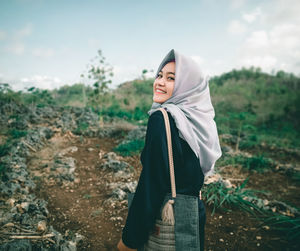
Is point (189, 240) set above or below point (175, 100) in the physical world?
below

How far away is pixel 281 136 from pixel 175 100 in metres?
8.74

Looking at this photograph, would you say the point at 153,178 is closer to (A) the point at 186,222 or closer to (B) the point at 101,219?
(A) the point at 186,222

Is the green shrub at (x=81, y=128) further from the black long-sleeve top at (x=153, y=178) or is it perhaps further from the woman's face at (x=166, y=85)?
the black long-sleeve top at (x=153, y=178)

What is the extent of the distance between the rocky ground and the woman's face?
163 centimetres

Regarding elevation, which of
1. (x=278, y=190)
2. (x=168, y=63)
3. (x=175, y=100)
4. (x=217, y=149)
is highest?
(x=168, y=63)

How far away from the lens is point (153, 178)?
3.16ft

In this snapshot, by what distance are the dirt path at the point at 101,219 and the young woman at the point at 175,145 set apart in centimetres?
A: 125

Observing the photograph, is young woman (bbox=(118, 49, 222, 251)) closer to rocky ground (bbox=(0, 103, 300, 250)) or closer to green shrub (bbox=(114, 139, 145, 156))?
rocky ground (bbox=(0, 103, 300, 250))

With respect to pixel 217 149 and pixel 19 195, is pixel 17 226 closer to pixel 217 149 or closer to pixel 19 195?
pixel 19 195

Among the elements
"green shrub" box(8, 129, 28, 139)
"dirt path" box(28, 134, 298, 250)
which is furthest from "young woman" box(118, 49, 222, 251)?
"green shrub" box(8, 129, 28, 139)

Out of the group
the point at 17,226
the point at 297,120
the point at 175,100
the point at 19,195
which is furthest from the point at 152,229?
the point at 297,120

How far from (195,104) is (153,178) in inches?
19.4

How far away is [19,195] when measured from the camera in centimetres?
262

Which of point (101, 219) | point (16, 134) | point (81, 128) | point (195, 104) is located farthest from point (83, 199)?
point (81, 128)
